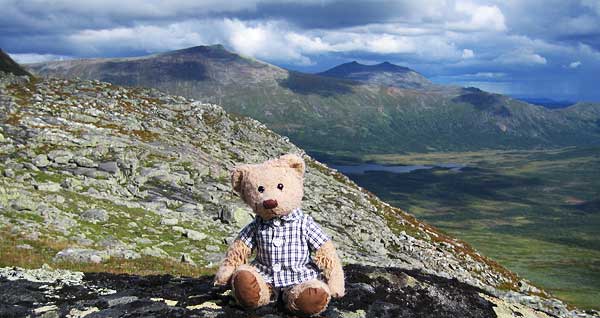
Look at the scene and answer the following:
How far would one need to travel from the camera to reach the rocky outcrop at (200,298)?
10234 mm

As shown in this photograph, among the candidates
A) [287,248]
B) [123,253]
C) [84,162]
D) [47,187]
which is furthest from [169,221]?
[287,248]

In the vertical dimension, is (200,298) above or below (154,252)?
above

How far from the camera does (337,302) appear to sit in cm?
1103

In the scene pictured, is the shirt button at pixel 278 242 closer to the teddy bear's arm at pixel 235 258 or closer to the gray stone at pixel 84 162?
the teddy bear's arm at pixel 235 258

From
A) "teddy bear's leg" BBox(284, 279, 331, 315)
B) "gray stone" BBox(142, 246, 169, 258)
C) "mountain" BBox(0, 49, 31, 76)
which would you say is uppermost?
"mountain" BBox(0, 49, 31, 76)

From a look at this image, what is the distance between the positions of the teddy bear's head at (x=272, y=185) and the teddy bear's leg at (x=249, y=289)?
A: 4.71 ft

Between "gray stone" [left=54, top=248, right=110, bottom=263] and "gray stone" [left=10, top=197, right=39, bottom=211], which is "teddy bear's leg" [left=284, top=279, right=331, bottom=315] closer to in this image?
"gray stone" [left=54, top=248, right=110, bottom=263]

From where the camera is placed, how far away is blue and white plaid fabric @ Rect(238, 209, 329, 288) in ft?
35.2

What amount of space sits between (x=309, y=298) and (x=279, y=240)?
1723 millimetres

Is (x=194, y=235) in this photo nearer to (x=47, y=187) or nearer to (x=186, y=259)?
(x=186, y=259)

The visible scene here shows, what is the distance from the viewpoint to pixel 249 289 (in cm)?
981

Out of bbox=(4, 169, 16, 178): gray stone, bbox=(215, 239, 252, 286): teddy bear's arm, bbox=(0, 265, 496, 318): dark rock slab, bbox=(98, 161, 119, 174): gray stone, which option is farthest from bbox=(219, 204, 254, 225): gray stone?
bbox=(215, 239, 252, 286): teddy bear's arm

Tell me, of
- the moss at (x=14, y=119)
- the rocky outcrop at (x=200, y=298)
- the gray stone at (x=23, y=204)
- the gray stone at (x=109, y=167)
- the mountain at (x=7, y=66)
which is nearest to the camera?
the rocky outcrop at (x=200, y=298)

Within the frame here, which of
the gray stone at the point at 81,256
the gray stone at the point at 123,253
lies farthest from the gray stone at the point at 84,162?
the gray stone at the point at 81,256
